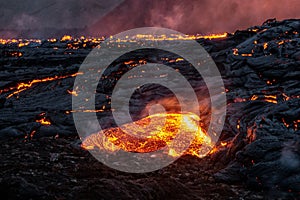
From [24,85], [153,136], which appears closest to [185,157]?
[153,136]

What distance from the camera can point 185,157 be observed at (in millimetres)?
10320

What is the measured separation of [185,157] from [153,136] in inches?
111

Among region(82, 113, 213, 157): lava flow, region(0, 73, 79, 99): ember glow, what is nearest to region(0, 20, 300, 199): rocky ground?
region(0, 73, 79, 99): ember glow

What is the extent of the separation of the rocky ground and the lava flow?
0.89 meters

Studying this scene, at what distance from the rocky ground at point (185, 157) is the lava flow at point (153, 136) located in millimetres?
893

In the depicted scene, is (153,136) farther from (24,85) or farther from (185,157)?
(24,85)

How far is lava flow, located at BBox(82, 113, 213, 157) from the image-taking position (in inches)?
443

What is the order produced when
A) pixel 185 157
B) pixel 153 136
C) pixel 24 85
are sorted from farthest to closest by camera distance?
pixel 24 85 < pixel 153 136 < pixel 185 157

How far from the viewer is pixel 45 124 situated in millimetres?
13789

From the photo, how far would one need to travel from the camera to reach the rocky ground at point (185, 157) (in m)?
7.30

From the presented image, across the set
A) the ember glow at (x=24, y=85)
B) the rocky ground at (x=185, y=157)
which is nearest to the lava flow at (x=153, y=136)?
Result: the rocky ground at (x=185, y=157)

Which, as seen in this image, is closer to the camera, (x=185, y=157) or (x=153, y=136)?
(x=185, y=157)

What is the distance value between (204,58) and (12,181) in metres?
15.8

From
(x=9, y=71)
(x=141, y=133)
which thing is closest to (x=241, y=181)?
(x=141, y=133)
